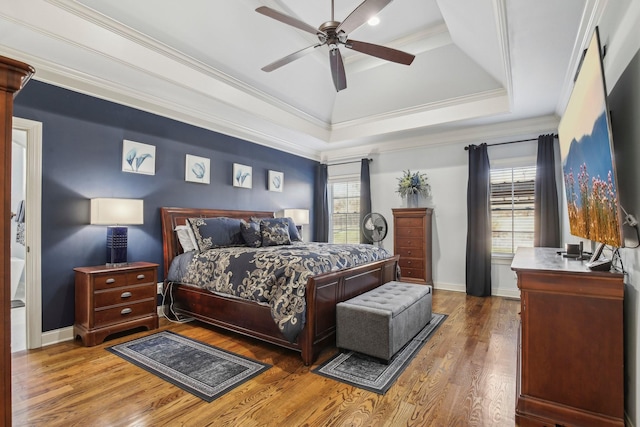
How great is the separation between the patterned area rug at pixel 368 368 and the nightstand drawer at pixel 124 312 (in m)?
2.00

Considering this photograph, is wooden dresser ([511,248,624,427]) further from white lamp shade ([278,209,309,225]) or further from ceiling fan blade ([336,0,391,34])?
white lamp shade ([278,209,309,225])

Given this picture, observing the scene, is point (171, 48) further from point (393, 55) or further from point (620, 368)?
point (620, 368)

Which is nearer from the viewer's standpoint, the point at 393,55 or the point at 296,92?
the point at 393,55

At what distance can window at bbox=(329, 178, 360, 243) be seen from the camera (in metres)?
6.62

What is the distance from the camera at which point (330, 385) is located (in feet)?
7.71

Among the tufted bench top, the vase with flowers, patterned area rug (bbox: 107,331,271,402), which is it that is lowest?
patterned area rug (bbox: 107,331,271,402)

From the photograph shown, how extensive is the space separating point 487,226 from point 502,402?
3.32 m

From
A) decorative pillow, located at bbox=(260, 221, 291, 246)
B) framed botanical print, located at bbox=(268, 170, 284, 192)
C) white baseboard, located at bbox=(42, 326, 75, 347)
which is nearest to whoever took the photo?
white baseboard, located at bbox=(42, 326, 75, 347)

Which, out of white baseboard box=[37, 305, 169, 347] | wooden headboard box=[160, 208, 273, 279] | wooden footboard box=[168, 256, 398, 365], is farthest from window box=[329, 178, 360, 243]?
white baseboard box=[37, 305, 169, 347]

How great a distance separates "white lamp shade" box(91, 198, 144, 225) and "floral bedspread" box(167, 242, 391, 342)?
0.79 metres

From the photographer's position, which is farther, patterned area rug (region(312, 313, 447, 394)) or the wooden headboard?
the wooden headboard

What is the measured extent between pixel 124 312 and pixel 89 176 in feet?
4.79

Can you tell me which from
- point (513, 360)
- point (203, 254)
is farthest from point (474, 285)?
point (203, 254)

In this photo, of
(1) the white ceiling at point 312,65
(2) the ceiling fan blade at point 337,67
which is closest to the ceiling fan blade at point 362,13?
(2) the ceiling fan blade at point 337,67
